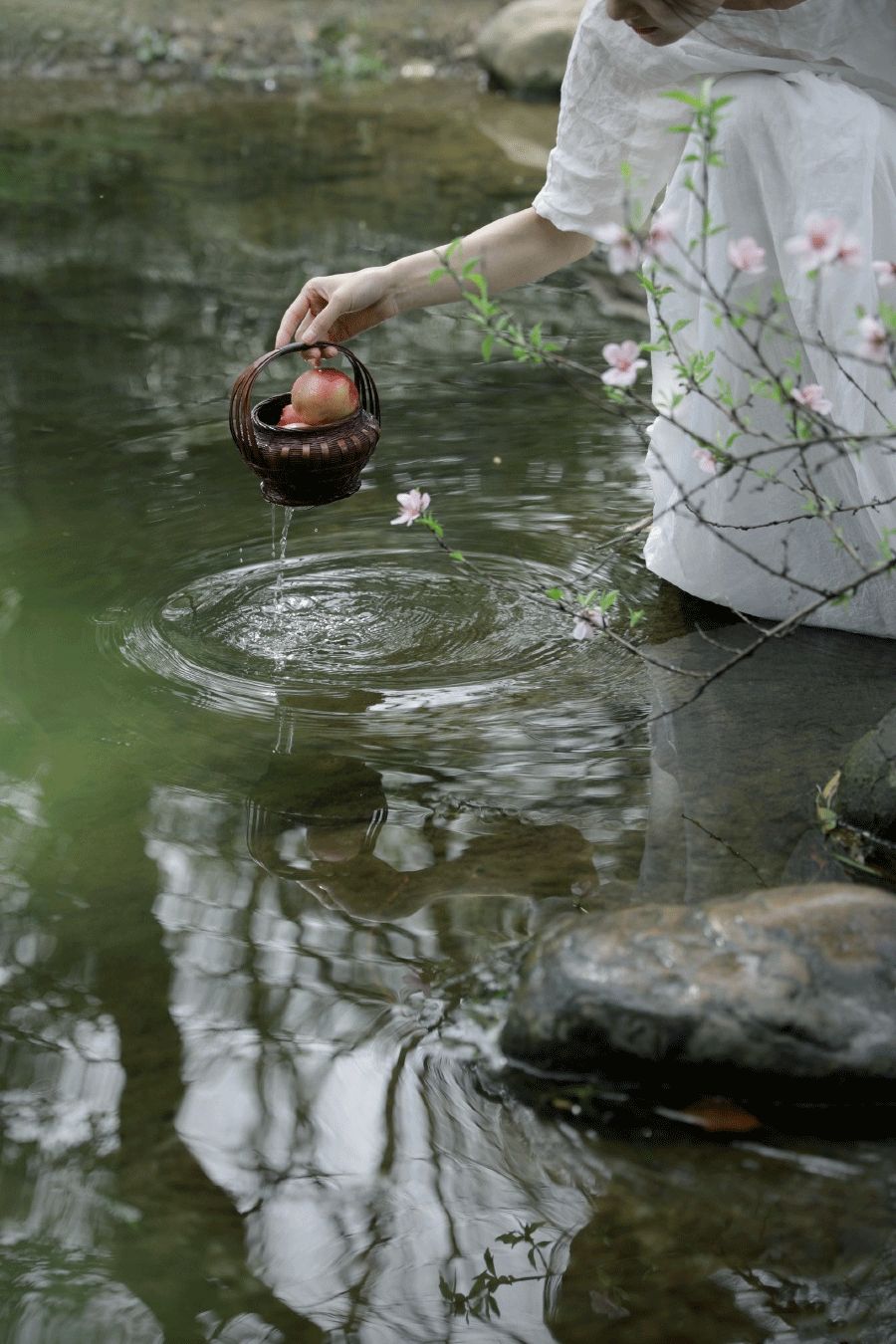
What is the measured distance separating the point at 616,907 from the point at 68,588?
1.59 m

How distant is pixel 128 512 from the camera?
12.0 feet

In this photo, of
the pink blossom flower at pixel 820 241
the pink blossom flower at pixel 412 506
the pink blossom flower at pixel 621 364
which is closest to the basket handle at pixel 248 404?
the pink blossom flower at pixel 412 506

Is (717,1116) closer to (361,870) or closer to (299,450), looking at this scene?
(361,870)

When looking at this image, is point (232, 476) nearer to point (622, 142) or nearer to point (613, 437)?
point (613, 437)

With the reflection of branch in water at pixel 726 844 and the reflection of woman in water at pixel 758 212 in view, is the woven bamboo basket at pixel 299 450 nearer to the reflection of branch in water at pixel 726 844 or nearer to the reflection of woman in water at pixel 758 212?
the reflection of woman in water at pixel 758 212

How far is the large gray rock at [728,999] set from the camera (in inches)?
70.6

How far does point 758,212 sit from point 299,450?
97 centimetres

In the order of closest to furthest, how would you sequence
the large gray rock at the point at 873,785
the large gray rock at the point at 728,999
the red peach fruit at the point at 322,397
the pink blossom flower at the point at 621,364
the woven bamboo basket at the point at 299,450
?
the large gray rock at the point at 728,999, the pink blossom flower at the point at 621,364, the large gray rock at the point at 873,785, the woven bamboo basket at the point at 299,450, the red peach fruit at the point at 322,397

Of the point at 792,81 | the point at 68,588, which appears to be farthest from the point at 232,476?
the point at 792,81

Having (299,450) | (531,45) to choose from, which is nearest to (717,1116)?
(299,450)

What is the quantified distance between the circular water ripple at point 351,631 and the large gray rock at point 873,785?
0.70 m

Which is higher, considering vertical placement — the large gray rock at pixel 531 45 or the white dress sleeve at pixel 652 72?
the white dress sleeve at pixel 652 72

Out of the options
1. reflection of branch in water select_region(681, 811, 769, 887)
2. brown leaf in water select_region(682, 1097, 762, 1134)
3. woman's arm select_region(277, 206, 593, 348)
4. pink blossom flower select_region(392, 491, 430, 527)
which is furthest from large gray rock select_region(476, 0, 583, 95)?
brown leaf in water select_region(682, 1097, 762, 1134)

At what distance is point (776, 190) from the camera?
288 centimetres
